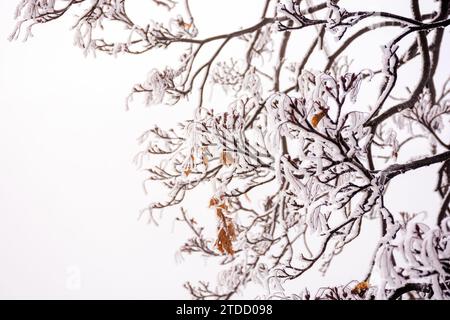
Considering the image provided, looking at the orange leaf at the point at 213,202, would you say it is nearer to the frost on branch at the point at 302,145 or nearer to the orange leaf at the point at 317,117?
the frost on branch at the point at 302,145

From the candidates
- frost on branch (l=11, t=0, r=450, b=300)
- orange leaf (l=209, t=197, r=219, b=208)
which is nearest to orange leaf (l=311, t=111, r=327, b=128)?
frost on branch (l=11, t=0, r=450, b=300)

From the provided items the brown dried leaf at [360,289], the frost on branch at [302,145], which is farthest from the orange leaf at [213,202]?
the brown dried leaf at [360,289]

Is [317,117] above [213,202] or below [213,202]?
above

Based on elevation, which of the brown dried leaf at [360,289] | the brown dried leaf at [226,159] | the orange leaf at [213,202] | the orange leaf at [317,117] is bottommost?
the brown dried leaf at [360,289]

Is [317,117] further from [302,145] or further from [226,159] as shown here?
[226,159]

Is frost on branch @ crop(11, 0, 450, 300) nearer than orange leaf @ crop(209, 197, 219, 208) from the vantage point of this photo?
Yes

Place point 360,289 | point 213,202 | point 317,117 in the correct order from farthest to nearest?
point 213,202, point 360,289, point 317,117

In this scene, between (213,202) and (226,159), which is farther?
(213,202)

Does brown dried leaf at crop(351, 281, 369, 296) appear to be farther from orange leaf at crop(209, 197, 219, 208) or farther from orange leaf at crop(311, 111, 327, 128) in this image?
orange leaf at crop(311, 111, 327, 128)

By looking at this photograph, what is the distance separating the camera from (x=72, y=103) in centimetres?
936

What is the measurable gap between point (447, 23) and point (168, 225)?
428 inches

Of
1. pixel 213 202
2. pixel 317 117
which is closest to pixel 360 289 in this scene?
pixel 213 202

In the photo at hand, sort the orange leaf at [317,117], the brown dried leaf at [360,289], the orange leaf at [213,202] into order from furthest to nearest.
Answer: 1. the orange leaf at [213,202]
2. the brown dried leaf at [360,289]
3. the orange leaf at [317,117]
